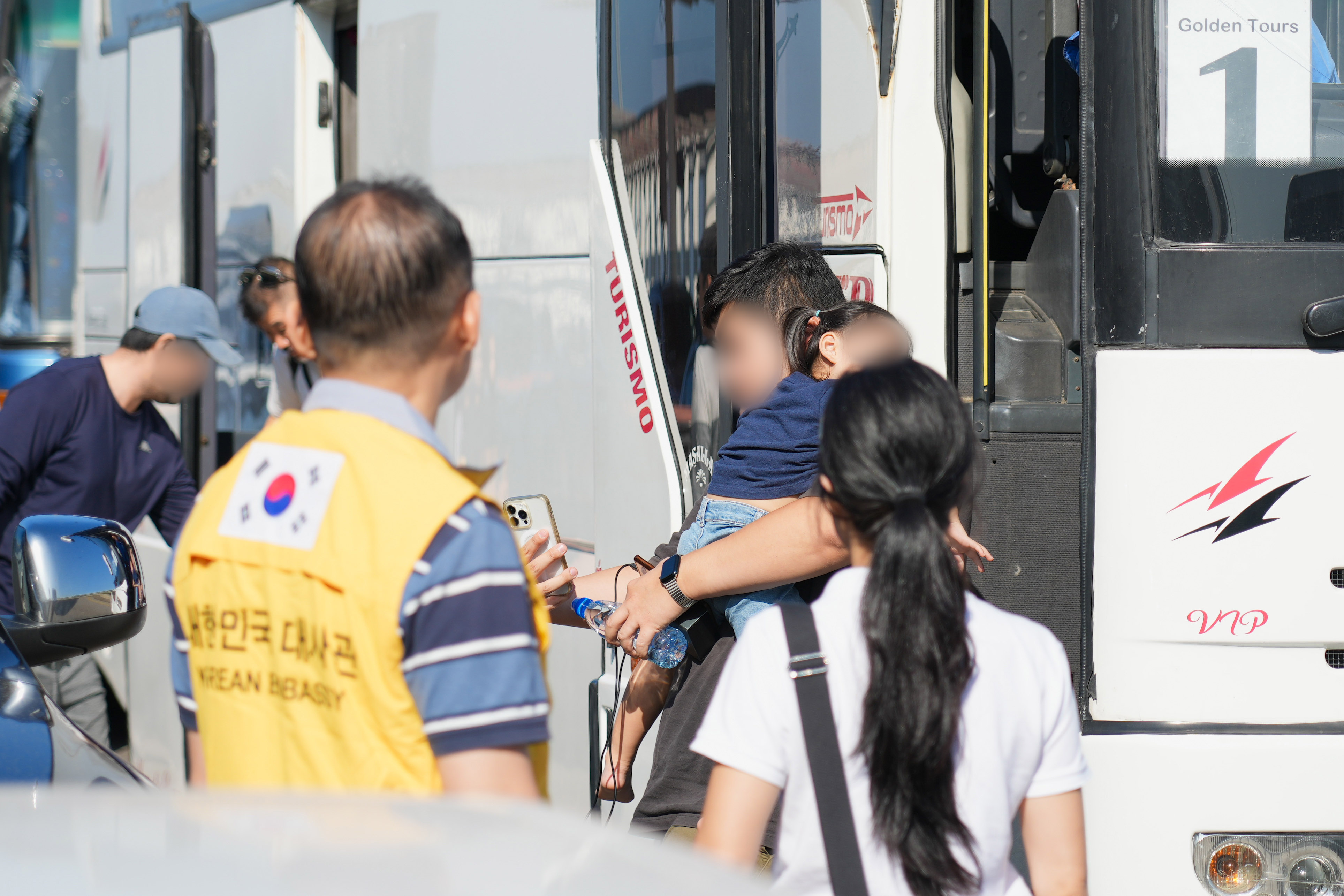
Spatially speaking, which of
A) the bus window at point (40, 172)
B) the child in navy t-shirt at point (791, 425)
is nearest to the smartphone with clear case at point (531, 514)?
the child in navy t-shirt at point (791, 425)

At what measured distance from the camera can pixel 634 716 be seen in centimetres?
262

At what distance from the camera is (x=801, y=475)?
2238 millimetres

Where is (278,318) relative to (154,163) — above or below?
below

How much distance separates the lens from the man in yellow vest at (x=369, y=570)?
1.24 metres

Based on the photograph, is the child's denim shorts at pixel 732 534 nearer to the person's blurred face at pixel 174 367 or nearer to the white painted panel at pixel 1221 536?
the white painted panel at pixel 1221 536

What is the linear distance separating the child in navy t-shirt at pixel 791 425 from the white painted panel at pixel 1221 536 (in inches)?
23.7

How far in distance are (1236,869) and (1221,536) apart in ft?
2.25

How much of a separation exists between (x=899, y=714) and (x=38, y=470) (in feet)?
10.9

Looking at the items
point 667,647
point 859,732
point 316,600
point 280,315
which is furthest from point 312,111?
point 859,732

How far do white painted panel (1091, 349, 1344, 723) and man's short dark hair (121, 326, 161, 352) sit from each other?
3.04 meters

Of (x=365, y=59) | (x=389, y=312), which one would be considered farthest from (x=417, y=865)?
(x=365, y=59)

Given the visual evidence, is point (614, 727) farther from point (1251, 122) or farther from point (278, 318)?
point (278, 318)

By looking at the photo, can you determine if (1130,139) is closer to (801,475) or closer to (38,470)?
(801,475)

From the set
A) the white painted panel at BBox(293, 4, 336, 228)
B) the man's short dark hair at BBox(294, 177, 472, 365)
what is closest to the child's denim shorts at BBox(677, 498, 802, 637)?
the man's short dark hair at BBox(294, 177, 472, 365)
